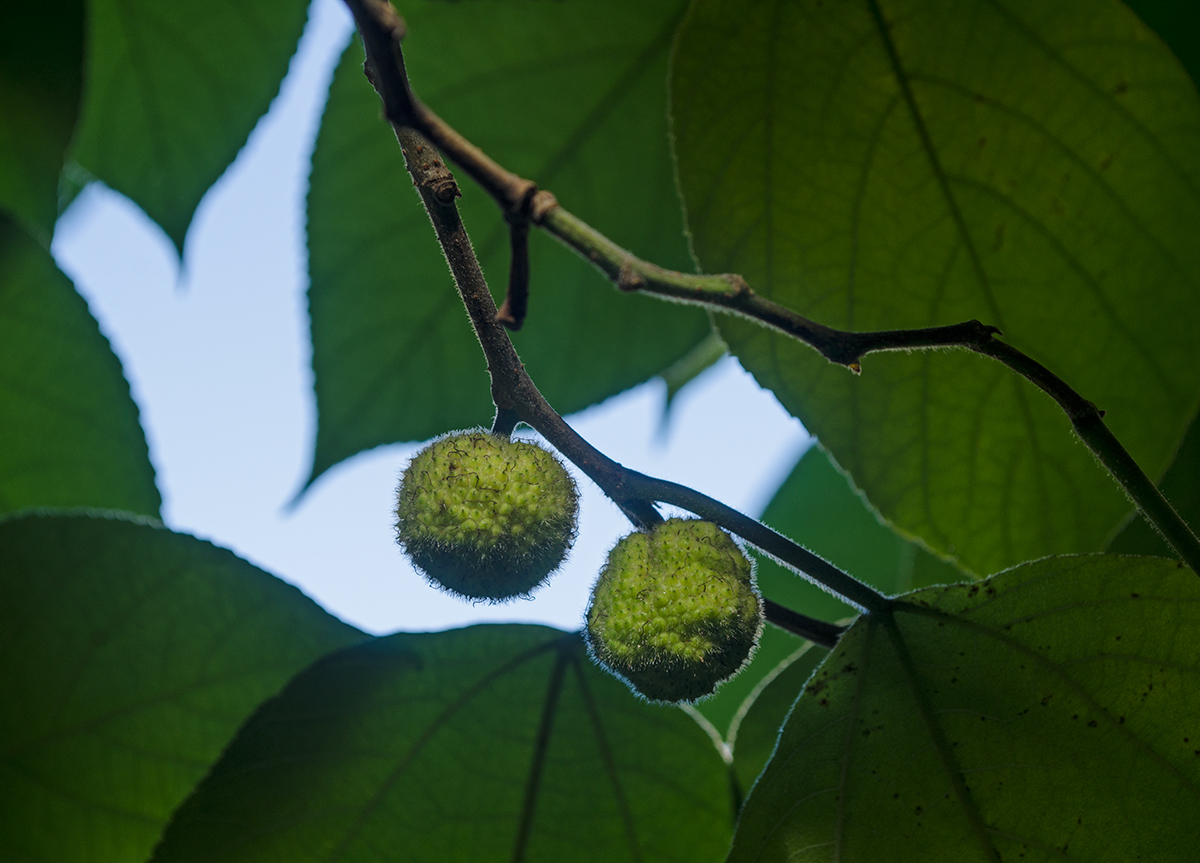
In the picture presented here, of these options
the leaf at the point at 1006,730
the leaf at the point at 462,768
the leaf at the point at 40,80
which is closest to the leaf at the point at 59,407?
the leaf at the point at 40,80

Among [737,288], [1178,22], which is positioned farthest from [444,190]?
[1178,22]

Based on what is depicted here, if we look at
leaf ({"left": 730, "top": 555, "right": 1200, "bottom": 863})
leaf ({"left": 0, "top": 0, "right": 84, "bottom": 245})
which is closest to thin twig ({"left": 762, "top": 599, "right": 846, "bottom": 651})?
leaf ({"left": 730, "top": 555, "right": 1200, "bottom": 863})

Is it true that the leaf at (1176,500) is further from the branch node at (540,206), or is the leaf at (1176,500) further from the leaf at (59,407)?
the leaf at (59,407)

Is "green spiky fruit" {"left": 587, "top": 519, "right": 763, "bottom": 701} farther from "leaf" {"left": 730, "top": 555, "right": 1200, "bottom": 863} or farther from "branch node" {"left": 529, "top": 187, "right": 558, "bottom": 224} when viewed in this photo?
"branch node" {"left": 529, "top": 187, "right": 558, "bottom": 224}

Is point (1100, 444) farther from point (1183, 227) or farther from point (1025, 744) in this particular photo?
point (1183, 227)

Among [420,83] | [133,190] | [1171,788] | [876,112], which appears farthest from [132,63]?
[1171,788]
